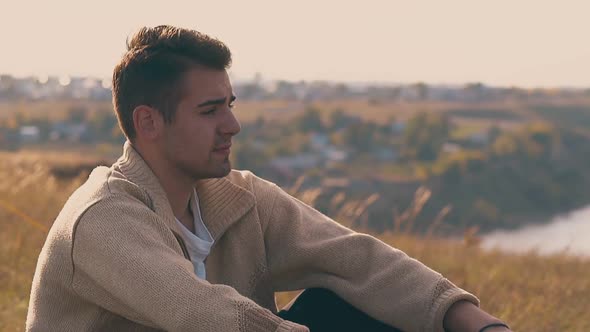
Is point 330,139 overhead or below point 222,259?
below

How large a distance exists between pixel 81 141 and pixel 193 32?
40389 millimetres

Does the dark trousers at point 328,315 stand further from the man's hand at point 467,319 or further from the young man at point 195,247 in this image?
the man's hand at point 467,319

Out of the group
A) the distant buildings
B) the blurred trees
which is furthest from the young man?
the distant buildings

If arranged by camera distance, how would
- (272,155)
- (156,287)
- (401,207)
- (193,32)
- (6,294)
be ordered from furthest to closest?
(272,155) < (401,207) < (6,294) < (193,32) < (156,287)

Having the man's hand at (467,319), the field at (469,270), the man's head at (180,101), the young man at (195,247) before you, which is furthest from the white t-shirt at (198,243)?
the field at (469,270)

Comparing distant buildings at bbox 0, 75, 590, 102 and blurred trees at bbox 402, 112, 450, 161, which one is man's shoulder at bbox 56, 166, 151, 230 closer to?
blurred trees at bbox 402, 112, 450, 161

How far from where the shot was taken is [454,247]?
717 centimetres

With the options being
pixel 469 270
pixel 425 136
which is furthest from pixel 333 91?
pixel 469 270

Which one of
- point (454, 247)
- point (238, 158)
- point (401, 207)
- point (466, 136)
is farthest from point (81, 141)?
point (454, 247)

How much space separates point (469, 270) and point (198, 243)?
3.70 m

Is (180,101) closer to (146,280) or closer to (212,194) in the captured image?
(212,194)

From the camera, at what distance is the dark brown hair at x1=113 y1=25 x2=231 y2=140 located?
7.91 ft

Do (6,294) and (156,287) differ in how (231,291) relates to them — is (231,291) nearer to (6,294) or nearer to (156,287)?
(156,287)

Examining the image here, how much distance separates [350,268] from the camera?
8.66ft
